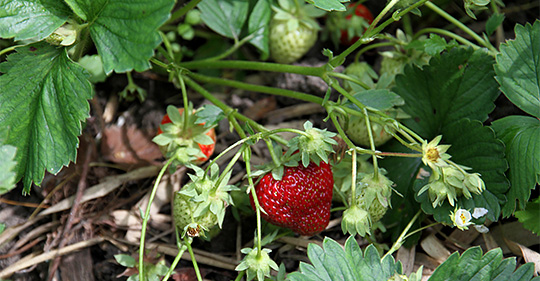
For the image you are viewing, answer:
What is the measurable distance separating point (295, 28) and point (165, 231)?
758 millimetres

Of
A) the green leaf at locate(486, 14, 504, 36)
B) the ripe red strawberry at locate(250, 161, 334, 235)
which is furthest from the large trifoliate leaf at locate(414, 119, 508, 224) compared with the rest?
the green leaf at locate(486, 14, 504, 36)

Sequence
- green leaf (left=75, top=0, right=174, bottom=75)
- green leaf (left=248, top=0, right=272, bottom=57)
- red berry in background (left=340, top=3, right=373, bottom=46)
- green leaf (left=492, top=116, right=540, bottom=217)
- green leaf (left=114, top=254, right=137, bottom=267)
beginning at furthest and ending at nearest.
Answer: red berry in background (left=340, top=3, right=373, bottom=46) → green leaf (left=248, top=0, right=272, bottom=57) → green leaf (left=114, top=254, right=137, bottom=267) → green leaf (left=492, top=116, right=540, bottom=217) → green leaf (left=75, top=0, right=174, bottom=75)

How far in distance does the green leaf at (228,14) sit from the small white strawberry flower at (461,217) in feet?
2.90

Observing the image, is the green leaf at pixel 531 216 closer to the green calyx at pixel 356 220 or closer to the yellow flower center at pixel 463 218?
the yellow flower center at pixel 463 218

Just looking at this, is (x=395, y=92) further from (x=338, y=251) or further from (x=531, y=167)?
(x=338, y=251)

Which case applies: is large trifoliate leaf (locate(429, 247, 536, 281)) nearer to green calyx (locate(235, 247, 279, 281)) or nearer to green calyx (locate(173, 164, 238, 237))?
green calyx (locate(235, 247, 279, 281))

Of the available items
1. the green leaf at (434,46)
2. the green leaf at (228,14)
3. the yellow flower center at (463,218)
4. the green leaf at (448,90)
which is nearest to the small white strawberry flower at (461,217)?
the yellow flower center at (463,218)

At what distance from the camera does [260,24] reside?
5.44 ft

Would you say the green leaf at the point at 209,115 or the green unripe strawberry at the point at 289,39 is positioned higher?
the green unripe strawberry at the point at 289,39

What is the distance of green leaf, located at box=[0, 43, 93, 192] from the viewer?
1.21 meters

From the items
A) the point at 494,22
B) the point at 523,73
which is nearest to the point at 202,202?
the point at 523,73

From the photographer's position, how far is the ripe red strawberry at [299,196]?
123 cm

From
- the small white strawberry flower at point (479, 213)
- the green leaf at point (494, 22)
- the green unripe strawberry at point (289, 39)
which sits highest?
the green leaf at point (494, 22)

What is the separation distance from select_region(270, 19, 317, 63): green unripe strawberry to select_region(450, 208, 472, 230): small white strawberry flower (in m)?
0.76
